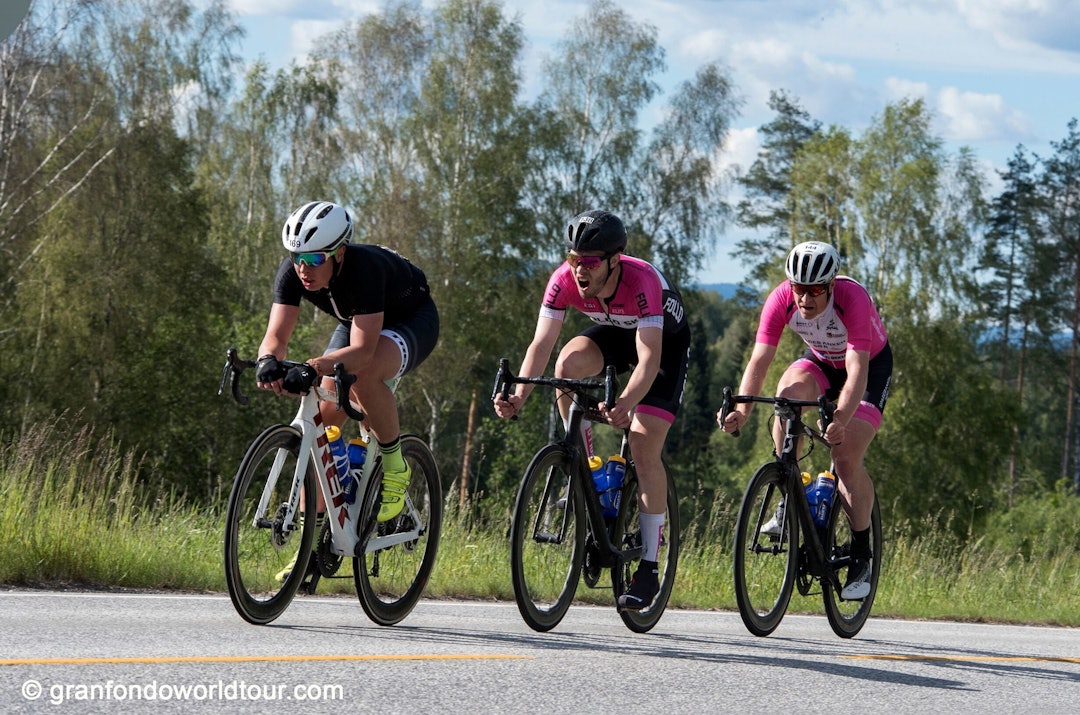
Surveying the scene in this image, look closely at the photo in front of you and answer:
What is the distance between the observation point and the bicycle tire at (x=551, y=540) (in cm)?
705

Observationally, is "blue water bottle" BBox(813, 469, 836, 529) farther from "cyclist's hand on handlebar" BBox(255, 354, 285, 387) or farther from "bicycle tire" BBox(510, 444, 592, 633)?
"cyclist's hand on handlebar" BBox(255, 354, 285, 387)

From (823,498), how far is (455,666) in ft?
10.6

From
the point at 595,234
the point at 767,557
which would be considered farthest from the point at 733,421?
the point at 595,234

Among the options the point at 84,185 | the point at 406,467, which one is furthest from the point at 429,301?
the point at 84,185

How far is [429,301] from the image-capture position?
7.43 meters

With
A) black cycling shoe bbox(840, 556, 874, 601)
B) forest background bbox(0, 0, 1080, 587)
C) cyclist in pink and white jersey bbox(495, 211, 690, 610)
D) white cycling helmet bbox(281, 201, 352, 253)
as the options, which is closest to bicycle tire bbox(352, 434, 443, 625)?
cyclist in pink and white jersey bbox(495, 211, 690, 610)

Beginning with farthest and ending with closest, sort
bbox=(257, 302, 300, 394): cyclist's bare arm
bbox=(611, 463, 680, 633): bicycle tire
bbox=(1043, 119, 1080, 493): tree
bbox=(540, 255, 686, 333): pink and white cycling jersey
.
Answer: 1. bbox=(1043, 119, 1080, 493): tree
2. bbox=(611, 463, 680, 633): bicycle tire
3. bbox=(540, 255, 686, 333): pink and white cycling jersey
4. bbox=(257, 302, 300, 394): cyclist's bare arm

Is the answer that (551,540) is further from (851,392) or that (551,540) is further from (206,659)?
(206,659)

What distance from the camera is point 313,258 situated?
648cm

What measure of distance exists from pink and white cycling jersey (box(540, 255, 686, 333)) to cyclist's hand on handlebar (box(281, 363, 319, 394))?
1.43 m

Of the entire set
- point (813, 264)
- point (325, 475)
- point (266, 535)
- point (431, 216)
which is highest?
point (431, 216)

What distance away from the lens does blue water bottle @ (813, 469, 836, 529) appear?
8.35 metres

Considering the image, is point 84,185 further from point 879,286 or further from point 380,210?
point 879,286

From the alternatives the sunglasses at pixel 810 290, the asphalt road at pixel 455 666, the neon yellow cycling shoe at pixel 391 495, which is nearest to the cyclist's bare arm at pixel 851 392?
the sunglasses at pixel 810 290
